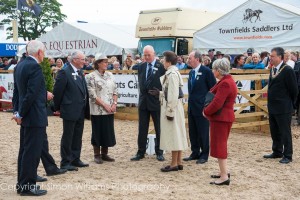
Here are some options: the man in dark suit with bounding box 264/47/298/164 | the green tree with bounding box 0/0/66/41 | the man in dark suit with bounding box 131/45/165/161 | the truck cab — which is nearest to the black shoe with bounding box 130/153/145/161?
the man in dark suit with bounding box 131/45/165/161

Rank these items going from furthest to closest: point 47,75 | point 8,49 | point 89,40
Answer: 1. point 8,49
2. point 89,40
3. point 47,75

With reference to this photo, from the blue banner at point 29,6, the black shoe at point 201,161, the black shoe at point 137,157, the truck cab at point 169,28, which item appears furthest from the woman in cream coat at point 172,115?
the blue banner at point 29,6

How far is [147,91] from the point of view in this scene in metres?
7.70

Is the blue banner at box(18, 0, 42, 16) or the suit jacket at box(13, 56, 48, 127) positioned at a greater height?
the blue banner at box(18, 0, 42, 16)

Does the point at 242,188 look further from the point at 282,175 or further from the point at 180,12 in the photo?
the point at 180,12

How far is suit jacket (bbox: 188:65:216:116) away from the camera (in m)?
7.61

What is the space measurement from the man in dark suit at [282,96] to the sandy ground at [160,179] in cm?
37

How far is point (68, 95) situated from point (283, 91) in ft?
11.3

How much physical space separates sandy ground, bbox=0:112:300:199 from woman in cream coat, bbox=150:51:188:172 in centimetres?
36

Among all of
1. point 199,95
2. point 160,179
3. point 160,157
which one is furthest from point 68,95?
point 199,95

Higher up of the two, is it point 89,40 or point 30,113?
point 89,40

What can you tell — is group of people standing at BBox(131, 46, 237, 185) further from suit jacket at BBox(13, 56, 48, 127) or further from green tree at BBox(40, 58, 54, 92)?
green tree at BBox(40, 58, 54, 92)

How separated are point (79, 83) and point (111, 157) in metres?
1.67

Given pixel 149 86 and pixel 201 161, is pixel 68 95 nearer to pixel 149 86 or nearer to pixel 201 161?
pixel 149 86
